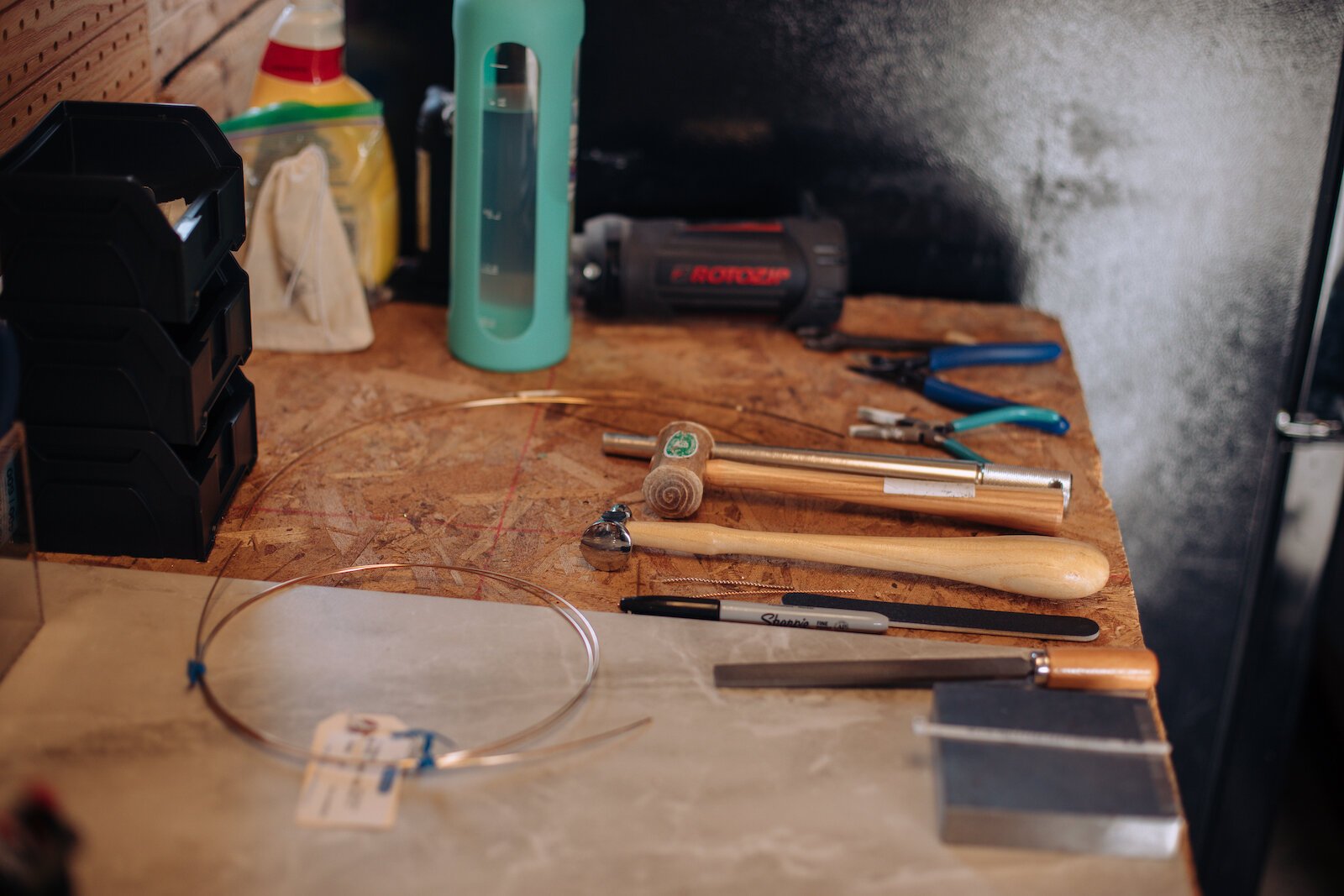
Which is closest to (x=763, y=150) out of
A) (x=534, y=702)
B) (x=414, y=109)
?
(x=414, y=109)

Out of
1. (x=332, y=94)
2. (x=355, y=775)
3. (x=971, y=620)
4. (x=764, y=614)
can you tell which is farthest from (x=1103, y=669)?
(x=332, y=94)

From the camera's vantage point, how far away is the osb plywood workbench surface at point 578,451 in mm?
986

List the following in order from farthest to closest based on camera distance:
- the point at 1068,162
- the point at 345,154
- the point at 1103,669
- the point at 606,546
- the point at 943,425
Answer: the point at 1068,162 → the point at 345,154 → the point at 943,425 → the point at 606,546 → the point at 1103,669

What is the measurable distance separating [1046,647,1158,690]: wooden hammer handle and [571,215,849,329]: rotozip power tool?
25.9 inches

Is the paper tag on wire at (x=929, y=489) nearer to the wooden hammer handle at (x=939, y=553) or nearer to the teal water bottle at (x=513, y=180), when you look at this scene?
the wooden hammer handle at (x=939, y=553)

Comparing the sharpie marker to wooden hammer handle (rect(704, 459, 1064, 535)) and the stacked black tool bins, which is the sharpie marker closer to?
wooden hammer handle (rect(704, 459, 1064, 535))

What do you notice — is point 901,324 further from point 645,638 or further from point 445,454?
point 645,638

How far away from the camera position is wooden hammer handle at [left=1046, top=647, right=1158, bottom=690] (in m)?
0.85

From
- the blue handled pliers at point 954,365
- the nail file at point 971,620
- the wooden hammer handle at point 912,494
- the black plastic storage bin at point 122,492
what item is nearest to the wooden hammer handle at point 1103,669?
the nail file at point 971,620

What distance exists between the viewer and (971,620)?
93 centimetres

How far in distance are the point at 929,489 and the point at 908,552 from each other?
3.5 inches

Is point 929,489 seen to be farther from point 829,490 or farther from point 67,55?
point 67,55

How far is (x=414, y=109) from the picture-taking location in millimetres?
1541

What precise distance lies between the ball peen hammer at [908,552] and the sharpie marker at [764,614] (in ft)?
0.21
